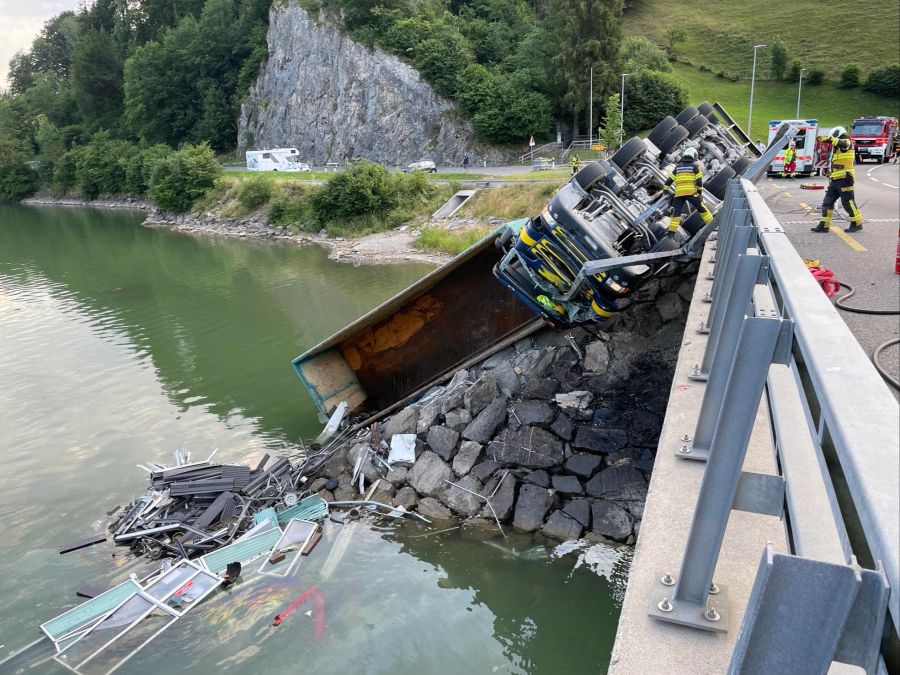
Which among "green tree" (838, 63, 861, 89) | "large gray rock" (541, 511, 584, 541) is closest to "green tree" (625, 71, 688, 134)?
"green tree" (838, 63, 861, 89)

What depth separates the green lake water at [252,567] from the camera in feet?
22.1

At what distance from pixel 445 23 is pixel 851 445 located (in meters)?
54.4

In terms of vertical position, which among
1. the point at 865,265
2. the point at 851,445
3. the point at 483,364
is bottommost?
the point at 483,364

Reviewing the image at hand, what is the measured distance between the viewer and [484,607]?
7.23 meters

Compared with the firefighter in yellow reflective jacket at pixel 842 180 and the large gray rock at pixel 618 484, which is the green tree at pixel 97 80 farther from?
the large gray rock at pixel 618 484

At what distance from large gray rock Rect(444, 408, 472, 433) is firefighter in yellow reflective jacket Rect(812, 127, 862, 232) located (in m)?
7.12

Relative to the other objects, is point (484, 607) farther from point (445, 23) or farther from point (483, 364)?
point (445, 23)

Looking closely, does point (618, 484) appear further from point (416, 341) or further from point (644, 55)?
point (644, 55)

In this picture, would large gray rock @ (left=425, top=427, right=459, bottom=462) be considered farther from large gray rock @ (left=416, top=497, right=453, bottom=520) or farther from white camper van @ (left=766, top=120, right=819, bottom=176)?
white camper van @ (left=766, top=120, right=819, bottom=176)

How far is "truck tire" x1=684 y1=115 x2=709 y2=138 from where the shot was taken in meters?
10.8

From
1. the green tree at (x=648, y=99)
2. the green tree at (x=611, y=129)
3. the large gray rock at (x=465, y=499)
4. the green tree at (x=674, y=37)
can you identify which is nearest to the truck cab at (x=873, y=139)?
the green tree at (x=611, y=129)

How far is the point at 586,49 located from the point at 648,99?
17.8 ft

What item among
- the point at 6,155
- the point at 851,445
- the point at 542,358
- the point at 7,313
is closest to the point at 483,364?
the point at 542,358

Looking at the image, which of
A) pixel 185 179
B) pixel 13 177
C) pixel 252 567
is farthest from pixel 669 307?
pixel 13 177
